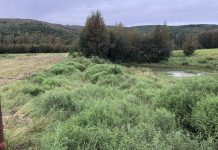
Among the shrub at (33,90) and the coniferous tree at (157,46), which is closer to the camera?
the shrub at (33,90)

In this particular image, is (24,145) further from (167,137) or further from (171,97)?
(171,97)

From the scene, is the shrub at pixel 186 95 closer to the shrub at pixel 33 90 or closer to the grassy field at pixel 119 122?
the grassy field at pixel 119 122

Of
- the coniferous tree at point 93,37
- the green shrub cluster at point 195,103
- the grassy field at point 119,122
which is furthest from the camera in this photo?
the coniferous tree at point 93,37

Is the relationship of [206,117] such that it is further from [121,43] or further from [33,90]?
[121,43]

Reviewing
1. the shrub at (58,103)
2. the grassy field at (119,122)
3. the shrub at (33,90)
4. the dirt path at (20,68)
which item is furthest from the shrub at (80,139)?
the dirt path at (20,68)

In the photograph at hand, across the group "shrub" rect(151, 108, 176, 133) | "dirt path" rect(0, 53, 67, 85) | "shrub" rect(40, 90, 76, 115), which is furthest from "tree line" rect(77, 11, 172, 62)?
"shrub" rect(151, 108, 176, 133)

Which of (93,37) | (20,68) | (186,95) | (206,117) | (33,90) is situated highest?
(93,37)

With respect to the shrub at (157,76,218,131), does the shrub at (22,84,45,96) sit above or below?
below

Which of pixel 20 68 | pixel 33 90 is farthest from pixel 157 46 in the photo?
pixel 33 90

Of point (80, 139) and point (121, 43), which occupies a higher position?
point (121, 43)

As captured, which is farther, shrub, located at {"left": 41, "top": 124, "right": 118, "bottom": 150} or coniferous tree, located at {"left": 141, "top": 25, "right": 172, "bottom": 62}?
coniferous tree, located at {"left": 141, "top": 25, "right": 172, "bottom": 62}

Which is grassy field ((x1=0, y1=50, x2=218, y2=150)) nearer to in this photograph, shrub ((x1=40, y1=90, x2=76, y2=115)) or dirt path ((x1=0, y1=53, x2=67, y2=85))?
shrub ((x1=40, y1=90, x2=76, y2=115))

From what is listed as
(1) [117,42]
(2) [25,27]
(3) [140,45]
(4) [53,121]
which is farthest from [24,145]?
(2) [25,27]

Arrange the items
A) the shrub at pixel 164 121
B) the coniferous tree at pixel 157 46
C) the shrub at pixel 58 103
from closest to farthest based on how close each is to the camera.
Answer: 1. the shrub at pixel 164 121
2. the shrub at pixel 58 103
3. the coniferous tree at pixel 157 46
